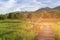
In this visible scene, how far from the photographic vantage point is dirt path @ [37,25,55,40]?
2.27m

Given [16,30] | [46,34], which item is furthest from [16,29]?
[46,34]

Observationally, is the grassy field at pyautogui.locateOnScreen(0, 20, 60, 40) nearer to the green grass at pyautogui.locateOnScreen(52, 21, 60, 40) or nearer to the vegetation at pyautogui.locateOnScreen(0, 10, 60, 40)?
the vegetation at pyautogui.locateOnScreen(0, 10, 60, 40)

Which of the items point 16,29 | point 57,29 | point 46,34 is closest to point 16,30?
point 16,29

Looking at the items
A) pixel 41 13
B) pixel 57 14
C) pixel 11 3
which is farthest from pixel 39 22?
pixel 11 3

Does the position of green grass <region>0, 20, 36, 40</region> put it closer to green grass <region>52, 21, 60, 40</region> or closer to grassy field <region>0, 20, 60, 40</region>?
grassy field <region>0, 20, 60, 40</region>

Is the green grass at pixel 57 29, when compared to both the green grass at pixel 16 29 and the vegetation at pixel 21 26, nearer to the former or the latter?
the vegetation at pixel 21 26

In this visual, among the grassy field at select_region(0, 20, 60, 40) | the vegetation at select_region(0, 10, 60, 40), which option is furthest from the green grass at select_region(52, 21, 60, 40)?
the grassy field at select_region(0, 20, 60, 40)

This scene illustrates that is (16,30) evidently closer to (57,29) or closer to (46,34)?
(46,34)

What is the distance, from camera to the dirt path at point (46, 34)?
7.46 ft

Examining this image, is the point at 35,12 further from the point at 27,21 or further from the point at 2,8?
the point at 2,8

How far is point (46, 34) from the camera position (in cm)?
228

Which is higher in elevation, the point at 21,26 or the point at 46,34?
the point at 21,26

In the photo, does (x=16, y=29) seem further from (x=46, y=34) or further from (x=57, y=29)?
(x=57, y=29)

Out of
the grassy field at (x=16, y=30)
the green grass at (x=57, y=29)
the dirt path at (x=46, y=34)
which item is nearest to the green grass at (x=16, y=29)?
the grassy field at (x=16, y=30)
